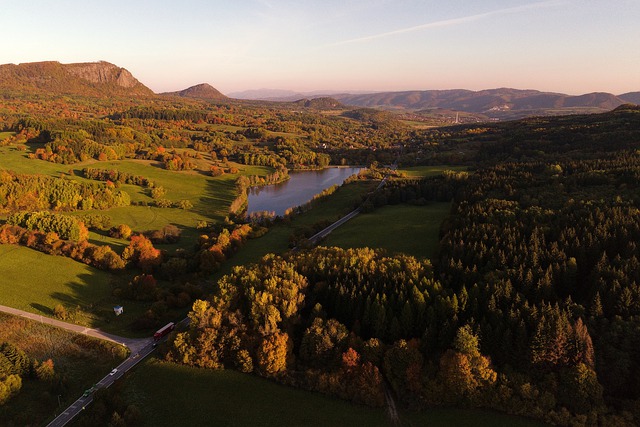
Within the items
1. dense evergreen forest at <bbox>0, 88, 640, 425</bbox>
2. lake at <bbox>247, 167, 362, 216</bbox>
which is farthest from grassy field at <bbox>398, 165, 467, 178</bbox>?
dense evergreen forest at <bbox>0, 88, 640, 425</bbox>

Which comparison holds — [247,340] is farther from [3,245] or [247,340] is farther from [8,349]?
[3,245]

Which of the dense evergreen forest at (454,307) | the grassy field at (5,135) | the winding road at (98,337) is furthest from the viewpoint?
the grassy field at (5,135)

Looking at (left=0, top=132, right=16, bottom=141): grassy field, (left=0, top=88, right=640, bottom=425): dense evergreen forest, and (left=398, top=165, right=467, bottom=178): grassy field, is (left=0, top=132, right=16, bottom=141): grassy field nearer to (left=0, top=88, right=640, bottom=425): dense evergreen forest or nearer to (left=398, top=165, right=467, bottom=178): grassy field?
(left=0, top=88, right=640, bottom=425): dense evergreen forest

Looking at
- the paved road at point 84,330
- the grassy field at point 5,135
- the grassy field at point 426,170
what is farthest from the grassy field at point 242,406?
the grassy field at point 5,135

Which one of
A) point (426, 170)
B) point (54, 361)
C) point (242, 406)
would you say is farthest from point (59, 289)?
point (426, 170)

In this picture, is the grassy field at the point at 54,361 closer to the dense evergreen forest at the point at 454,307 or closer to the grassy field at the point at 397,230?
the dense evergreen forest at the point at 454,307

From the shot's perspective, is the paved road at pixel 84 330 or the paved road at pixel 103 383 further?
the paved road at pixel 84 330

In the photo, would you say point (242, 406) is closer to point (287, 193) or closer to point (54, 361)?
point (54, 361)

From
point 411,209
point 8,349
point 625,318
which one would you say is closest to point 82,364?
point 8,349
